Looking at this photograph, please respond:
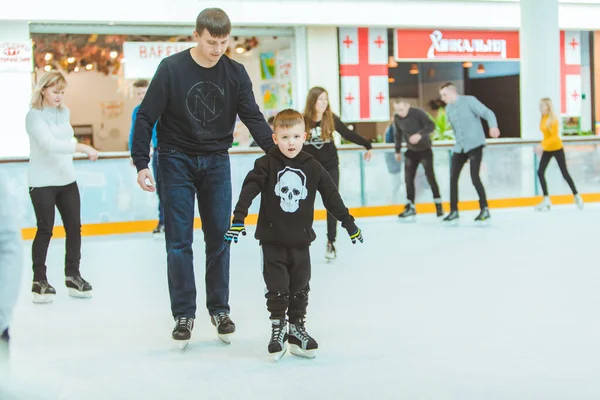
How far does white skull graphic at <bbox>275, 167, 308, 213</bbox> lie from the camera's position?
11.3 ft

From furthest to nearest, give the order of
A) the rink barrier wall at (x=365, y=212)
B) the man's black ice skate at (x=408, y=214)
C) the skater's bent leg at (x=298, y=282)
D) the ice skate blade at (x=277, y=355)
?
the man's black ice skate at (x=408, y=214) → the rink barrier wall at (x=365, y=212) → the skater's bent leg at (x=298, y=282) → the ice skate blade at (x=277, y=355)

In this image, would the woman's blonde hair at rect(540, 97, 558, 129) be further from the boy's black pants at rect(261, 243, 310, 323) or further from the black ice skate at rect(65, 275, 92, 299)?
the boy's black pants at rect(261, 243, 310, 323)

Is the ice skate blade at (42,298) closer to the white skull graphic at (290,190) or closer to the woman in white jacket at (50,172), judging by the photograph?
the woman in white jacket at (50,172)

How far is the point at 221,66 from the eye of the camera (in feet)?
12.1

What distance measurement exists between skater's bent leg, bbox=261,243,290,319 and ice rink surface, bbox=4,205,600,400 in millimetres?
199

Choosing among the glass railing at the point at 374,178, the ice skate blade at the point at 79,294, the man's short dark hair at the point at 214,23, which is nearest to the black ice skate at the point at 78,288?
the ice skate blade at the point at 79,294

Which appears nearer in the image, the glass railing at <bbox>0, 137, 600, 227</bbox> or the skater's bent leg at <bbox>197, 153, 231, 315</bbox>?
the skater's bent leg at <bbox>197, 153, 231, 315</bbox>

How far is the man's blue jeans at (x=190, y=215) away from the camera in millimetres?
3701

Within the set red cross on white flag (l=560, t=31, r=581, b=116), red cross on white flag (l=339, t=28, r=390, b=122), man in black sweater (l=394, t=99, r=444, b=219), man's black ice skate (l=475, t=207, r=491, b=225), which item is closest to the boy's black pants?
man's black ice skate (l=475, t=207, r=491, b=225)

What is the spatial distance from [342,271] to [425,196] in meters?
5.06

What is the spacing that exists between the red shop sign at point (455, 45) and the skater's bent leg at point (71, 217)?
31.2 feet

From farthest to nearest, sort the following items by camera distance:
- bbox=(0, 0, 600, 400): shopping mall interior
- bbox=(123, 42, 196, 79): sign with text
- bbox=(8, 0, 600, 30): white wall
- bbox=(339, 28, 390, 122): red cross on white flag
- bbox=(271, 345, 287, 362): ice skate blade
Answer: bbox=(339, 28, 390, 122): red cross on white flag
bbox=(123, 42, 196, 79): sign with text
bbox=(8, 0, 600, 30): white wall
bbox=(271, 345, 287, 362): ice skate blade
bbox=(0, 0, 600, 400): shopping mall interior

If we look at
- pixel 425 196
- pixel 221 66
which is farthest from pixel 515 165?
pixel 221 66

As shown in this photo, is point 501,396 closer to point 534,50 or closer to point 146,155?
point 146,155
